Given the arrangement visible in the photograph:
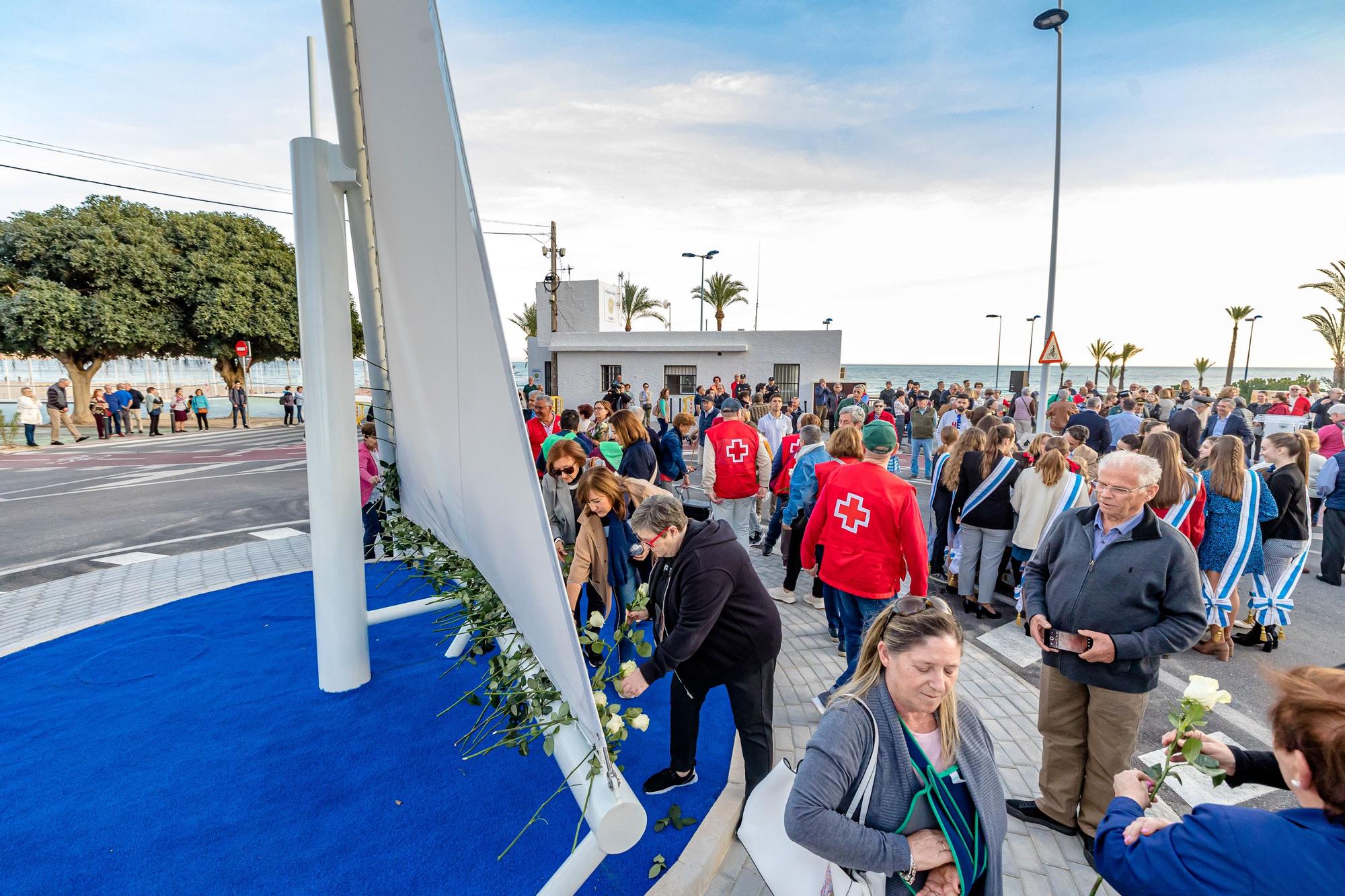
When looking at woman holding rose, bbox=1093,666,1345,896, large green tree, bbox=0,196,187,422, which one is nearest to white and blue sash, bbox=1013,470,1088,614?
woman holding rose, bbox=1093,666,1345,896

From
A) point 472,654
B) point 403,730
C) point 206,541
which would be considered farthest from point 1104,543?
point 206,541

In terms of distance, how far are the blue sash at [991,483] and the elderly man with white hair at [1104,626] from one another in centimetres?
284

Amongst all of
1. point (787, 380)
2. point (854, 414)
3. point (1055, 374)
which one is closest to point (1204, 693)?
point (854, 414)

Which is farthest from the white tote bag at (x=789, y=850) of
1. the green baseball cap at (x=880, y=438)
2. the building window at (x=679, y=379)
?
the building window at (x=679, y=379)

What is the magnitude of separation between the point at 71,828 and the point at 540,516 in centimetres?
357

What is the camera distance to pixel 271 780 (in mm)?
3490

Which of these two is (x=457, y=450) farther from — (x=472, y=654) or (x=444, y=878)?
(x=444, y=878)

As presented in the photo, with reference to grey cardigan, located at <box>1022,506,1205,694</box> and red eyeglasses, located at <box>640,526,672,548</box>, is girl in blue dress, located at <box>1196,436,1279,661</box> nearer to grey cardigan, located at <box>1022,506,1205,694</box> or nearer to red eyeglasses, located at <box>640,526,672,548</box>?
grey cardigan, located at <box>1022,506,1205,694</box>

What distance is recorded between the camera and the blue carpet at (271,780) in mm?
2896

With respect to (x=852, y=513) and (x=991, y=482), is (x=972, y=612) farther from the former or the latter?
(x=852, y=513)

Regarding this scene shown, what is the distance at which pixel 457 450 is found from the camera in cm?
250

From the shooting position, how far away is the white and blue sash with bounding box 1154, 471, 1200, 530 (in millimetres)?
4957

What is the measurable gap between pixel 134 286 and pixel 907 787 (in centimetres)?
3298

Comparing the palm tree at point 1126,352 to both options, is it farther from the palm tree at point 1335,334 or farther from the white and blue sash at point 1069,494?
the white and blue sash at point 1069,494
